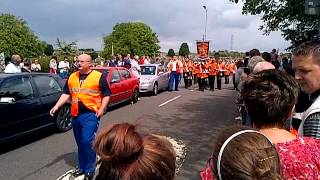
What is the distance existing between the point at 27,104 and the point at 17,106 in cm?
36

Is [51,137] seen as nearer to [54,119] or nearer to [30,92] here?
[54,119]

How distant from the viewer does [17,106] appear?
8164mm

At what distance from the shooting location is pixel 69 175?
6.46 metres

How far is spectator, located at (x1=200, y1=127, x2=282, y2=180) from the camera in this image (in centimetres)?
178

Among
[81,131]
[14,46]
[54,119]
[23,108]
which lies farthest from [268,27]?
[14,46]

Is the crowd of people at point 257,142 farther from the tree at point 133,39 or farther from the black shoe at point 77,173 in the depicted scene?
the tree at point 133,39

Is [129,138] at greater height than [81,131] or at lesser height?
greater

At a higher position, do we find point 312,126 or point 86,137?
point 312,126

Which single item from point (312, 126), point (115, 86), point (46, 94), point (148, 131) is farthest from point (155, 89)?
point (312, 126)

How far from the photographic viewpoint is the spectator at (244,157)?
1.78 meters

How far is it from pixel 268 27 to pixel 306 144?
591 inches

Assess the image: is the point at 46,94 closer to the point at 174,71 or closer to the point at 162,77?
the point at 162,77

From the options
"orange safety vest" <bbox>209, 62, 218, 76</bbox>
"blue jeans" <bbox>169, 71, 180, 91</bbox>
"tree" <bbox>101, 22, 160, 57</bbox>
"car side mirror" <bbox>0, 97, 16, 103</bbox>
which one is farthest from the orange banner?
"tree" <bbox>101, 22, 160, 57</bbox>

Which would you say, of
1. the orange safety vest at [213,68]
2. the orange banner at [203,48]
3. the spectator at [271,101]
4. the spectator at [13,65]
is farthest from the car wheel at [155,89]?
Result: the orange banner at [203,48]
